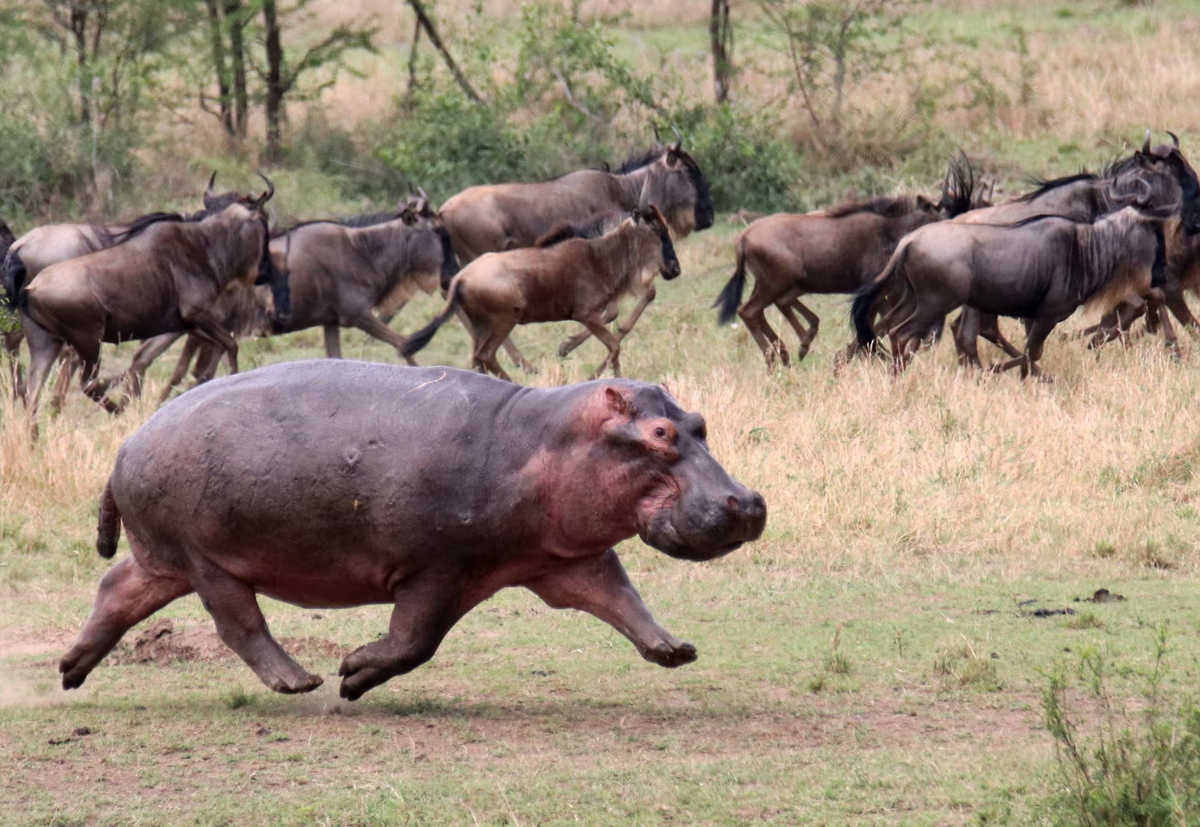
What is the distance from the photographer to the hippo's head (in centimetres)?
491

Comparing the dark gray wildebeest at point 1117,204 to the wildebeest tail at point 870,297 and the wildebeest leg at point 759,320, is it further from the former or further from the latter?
the wildebeest leg at point 759,320

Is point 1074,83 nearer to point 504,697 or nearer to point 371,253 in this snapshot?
point 371,253

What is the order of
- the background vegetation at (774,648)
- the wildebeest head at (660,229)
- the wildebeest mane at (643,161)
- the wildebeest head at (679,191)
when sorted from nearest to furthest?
the background vegetation at (774,648) → the wildebeest head at (660,229) → the wildebeest head at (679,191) → the wildebeest mane at (643,161)

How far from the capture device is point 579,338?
48.9 feet

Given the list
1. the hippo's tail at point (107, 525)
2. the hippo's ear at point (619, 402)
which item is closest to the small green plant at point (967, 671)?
the hippo's ear at point (619, 402)

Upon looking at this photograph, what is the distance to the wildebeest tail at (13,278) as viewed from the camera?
40.4 ft

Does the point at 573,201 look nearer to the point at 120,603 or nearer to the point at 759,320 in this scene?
the point at 759,320

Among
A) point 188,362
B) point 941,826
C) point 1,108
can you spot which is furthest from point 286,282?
point 941,826

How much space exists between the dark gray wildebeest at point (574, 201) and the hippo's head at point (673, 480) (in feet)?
35.4

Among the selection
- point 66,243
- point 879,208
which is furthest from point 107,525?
point 879,208

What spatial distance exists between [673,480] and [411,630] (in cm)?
95

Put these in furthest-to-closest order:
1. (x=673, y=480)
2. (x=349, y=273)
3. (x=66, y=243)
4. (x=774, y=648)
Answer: (x=349, y=273), (x=66, y=243), (x=774, y=648), (x=673, y=480)

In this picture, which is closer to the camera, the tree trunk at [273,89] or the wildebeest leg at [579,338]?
the wildebeest leg at [579,338]

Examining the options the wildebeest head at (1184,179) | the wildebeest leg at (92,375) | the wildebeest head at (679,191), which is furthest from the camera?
the wildebeest head at (679,191)
